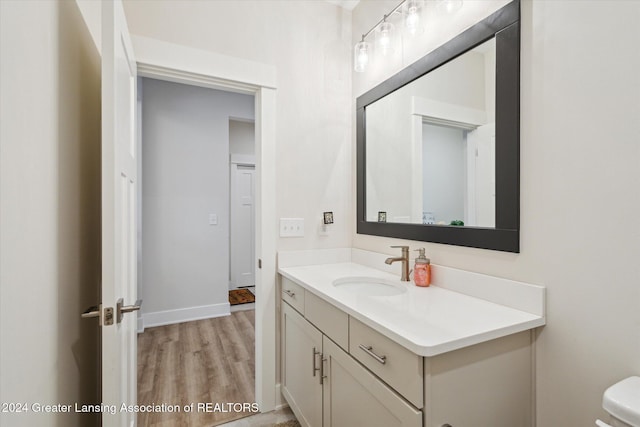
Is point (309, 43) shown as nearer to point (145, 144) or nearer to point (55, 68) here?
point (55, 68)

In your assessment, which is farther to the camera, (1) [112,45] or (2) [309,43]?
(2) [309,43]

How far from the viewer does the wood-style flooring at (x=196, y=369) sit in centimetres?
181

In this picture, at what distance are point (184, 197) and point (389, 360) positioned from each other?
9.85 feet

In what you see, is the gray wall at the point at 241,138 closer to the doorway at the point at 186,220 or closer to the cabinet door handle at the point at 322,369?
the doorway at the point at 186,220

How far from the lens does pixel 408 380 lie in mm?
866

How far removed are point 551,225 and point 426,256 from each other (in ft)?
1.94

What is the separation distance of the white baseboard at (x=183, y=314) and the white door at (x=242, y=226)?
1104 millimetres

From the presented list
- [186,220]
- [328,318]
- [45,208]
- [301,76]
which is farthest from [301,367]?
[186,220]

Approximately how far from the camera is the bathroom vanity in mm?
853

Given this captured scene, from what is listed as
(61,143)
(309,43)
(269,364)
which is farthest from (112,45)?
(269,364)

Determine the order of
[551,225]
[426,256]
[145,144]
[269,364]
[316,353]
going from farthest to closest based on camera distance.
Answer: [145,144], [269,364], [426,256], [316,353], [551,225]

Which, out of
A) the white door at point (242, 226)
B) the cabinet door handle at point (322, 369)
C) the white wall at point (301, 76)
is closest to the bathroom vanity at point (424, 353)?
the cabinet door handle at point (322, 369)

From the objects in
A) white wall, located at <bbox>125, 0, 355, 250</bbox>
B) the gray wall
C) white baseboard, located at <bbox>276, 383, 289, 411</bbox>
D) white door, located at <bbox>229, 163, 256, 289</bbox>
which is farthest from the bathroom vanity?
the gray wall

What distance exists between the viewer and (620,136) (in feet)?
2.80
